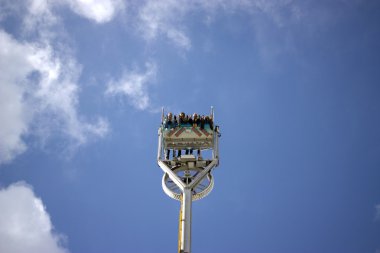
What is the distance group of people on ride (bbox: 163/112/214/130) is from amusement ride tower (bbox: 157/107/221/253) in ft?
0.31

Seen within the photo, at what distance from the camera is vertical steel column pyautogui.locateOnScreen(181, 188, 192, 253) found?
132 ft

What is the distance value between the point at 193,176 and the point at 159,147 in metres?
4.58

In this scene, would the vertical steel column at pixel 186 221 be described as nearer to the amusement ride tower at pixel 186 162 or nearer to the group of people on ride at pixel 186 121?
the amusement ride tower at pixel 186 162

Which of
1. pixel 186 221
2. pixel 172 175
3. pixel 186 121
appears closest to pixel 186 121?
pixel 186 121

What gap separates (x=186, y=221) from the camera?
4206 cm

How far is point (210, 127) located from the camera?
49.8 m

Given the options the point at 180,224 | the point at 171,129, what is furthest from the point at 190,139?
the point at 180,224

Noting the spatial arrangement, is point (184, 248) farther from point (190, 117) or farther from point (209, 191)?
point (190, 117)

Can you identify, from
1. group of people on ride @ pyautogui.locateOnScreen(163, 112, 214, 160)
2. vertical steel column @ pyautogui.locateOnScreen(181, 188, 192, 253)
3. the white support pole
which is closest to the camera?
vertical steel column @ pyautogui.locateOnScreen(181, 188, 192, 253)

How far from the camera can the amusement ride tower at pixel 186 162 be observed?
4388 cm

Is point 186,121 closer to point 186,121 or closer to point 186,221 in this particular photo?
point 186,121

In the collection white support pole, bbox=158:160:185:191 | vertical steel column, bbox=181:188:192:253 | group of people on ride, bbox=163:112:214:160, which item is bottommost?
vertical steel column, bbox=181:188:192:253

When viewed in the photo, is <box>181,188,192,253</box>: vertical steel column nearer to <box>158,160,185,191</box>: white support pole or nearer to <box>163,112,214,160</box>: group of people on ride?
<box>158,160,185,191</box>: white support pole

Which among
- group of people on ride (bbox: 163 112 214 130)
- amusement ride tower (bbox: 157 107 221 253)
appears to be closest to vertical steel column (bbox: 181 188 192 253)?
amusement ride tower (bbox: 157 107 221 253)
